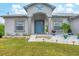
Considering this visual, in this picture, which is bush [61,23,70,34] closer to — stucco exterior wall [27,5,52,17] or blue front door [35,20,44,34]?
stucco exterior wall [27,5,52,17]

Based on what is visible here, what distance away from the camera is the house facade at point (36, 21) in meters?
13.8

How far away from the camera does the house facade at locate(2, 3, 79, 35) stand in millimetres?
13789

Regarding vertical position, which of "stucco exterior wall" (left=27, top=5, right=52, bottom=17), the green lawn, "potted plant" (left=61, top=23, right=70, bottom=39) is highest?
"stucco exterior wall" (left=27, top=5, right=52, bottom=17)

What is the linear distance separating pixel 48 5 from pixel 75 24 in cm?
216

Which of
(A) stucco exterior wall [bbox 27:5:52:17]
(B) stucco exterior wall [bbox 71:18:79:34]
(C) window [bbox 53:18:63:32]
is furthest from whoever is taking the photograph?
(A) stucco exterior wall [bbox 27:5:52:17]

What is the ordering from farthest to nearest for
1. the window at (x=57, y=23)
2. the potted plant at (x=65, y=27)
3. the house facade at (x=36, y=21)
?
the house facade at (x=36, y=21)
the window at (x=57, y=23)
the potted plant at (x=65, y=27)

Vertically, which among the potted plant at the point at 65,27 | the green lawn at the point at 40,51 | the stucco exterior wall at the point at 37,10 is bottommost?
the green lawn at the point at 40,51

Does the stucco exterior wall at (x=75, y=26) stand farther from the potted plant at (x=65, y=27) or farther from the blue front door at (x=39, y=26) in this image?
the blue front door at (x=39, y=26)

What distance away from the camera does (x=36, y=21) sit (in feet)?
47.5

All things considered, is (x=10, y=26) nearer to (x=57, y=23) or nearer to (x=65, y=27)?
(x=57, y=23)

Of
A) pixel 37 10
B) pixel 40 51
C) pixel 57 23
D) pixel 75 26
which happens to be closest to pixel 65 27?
pixel 75 26

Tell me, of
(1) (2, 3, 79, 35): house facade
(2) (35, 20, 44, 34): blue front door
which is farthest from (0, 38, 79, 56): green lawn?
(2) (35, 20, 44, 34): blue front door

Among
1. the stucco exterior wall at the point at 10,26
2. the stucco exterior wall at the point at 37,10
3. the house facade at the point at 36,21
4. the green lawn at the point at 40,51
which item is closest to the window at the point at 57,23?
the house facade at the point at 36,21

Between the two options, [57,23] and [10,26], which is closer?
[57,23]
